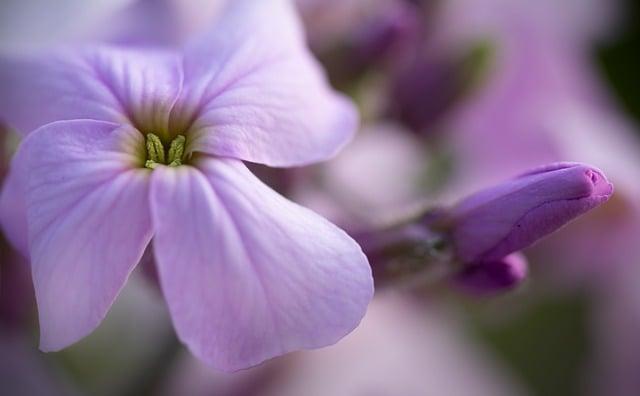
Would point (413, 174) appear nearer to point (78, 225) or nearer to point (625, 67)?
point (78, 225)

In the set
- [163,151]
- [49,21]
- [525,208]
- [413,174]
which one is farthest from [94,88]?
[413,174]

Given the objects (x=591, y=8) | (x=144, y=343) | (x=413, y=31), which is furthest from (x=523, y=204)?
(x=591, y=8)

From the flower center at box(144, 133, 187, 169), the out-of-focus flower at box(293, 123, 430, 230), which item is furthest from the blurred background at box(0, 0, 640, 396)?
the flower center at box(144, 133, 187, 169)

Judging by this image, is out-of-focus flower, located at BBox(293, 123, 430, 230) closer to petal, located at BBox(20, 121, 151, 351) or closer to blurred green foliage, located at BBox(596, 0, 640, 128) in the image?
petal, located at BBox(20, 121, 151, 351)

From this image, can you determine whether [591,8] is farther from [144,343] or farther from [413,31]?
[144,343]

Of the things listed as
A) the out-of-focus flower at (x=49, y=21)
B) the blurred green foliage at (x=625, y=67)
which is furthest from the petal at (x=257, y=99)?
the blurred green foliage at (x=625, y=67)

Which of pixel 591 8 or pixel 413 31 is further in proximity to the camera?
pixel 591 8

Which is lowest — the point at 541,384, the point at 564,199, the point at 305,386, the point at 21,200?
the point at 541,384
